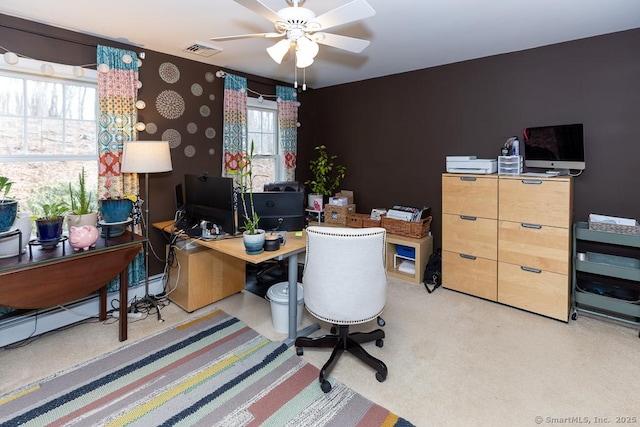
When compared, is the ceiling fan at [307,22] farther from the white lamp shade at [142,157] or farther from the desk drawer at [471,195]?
the desk drawer at [471,195]

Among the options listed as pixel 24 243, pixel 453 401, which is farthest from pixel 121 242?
pixel 453 401

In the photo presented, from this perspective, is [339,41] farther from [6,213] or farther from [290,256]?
[6,213]

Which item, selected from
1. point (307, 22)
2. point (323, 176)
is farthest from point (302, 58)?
point (323, 176)

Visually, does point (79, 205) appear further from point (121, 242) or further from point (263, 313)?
point (263, 313)

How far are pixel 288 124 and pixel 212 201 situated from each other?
200 centimetres

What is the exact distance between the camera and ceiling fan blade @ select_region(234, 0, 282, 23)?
1.67 metres

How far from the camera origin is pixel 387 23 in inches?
101

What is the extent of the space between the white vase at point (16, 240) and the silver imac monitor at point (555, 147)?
13.2 feet

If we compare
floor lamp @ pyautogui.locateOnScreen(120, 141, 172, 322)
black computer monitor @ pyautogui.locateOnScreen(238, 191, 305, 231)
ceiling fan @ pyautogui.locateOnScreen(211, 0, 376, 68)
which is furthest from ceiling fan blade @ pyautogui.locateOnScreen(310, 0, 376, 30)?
floor lamp @ pyautogui.locateOnScreen(120, 141, 172, 322)

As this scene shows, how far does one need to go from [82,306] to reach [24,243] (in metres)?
0.91

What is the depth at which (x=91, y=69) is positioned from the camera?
9.50ft

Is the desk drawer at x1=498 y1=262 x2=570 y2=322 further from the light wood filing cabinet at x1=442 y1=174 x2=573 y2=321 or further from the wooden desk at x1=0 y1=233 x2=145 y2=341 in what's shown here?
the wooden desk at x1=0 y1=233 x2=145 y2=341

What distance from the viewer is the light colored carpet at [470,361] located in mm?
1876

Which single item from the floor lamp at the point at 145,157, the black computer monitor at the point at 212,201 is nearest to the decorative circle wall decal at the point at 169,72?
the floor lamp at the point at 145,157
